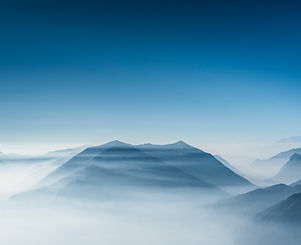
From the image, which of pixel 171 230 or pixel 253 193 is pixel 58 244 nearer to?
pixel 171 230

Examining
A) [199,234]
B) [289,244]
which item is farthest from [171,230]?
[289,244]

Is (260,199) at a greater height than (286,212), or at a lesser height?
greater

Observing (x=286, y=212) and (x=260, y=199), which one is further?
(x=260, y=199)

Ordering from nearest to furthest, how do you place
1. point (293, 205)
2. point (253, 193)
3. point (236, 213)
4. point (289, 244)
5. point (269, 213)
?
point (289, 244), point (293, 205), point (269, 213), point (236, 213), point (253, 193)

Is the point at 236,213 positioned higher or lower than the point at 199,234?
higher

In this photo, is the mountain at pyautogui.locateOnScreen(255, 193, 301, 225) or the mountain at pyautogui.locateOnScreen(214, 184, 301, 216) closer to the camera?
the mountain at pyautogui.locateOnScreen(255, 193, 301, 225)
